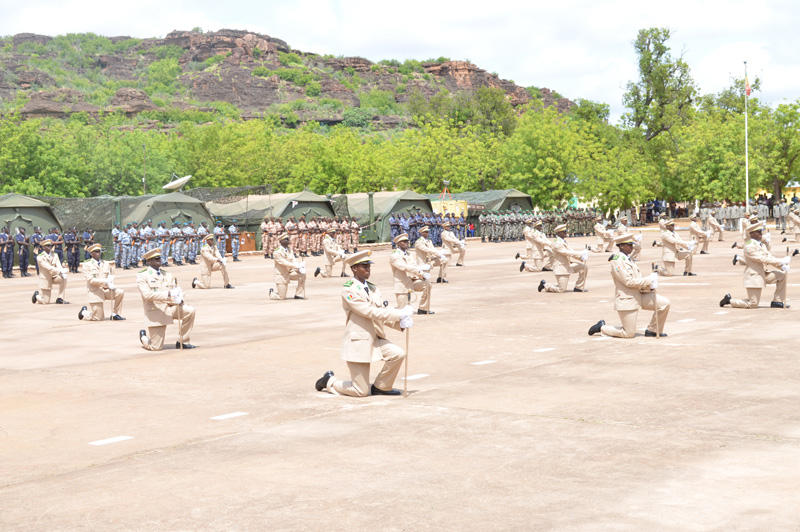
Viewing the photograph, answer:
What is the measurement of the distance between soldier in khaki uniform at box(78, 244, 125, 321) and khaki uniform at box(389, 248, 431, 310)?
5893 mm

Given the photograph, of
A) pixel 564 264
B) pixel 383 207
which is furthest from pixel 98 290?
pixel 383 207

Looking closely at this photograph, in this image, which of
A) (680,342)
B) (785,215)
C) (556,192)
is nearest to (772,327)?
(680,342)

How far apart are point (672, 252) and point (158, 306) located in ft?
57.8

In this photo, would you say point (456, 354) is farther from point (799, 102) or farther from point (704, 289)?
point (799, 102)

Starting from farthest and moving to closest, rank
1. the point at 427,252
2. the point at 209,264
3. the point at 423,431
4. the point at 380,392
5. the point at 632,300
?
1. the point at 209,264
2. the point at 427,252
3. the point at 632,300
4. the point at 380,392
5. the point at 423,431

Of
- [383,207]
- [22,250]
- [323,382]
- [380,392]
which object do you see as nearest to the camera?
[380,392]

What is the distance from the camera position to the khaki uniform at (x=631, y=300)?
51.6ft

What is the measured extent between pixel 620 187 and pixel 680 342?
→ 57540 mm

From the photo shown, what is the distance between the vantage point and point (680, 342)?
15.2 m

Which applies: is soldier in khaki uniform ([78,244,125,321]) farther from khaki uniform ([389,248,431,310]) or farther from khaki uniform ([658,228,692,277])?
khaki uniform ([658,228,692,277])

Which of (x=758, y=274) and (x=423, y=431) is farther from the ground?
(x=758, y=274)

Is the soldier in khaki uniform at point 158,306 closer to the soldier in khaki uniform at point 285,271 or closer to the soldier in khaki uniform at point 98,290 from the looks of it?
the soldier in khaki uniform at point 98,290

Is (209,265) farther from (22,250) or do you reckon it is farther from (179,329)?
(179,329)

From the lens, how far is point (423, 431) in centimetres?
948
